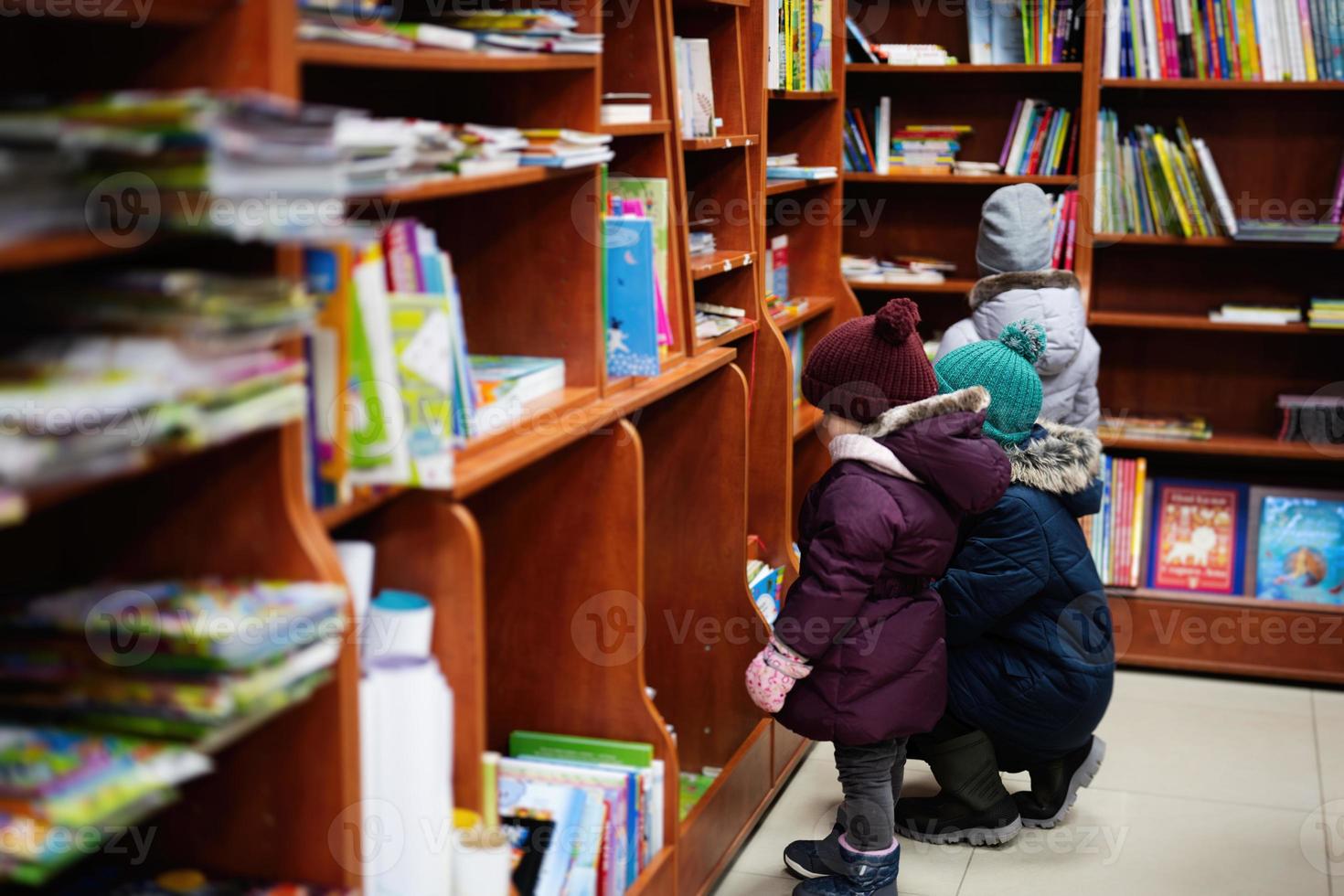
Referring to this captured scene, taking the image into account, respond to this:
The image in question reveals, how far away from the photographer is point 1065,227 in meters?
4.34

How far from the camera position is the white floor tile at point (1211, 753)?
11.6 feet

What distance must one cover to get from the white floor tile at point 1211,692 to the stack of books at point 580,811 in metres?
2.17

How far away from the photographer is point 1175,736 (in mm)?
3887

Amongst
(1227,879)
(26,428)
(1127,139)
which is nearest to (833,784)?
(1227,879)

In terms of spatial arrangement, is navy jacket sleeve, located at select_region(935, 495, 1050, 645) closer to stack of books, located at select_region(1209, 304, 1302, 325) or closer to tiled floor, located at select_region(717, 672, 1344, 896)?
tiled floor, located at select_region(717, 672, 1344, 896)

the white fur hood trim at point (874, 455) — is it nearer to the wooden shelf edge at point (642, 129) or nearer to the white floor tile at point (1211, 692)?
the wooden shelf edge at point (642, 129)

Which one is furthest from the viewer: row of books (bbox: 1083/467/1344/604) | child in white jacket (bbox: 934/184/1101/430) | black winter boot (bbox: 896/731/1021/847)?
row of books (bbox: 1083/467/1344/604)

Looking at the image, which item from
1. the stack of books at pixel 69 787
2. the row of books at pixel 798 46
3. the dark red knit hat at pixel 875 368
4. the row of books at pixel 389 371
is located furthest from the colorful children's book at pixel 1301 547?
the stack of books at pixel 69 787

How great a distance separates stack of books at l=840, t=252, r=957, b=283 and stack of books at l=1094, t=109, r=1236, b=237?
532 mm

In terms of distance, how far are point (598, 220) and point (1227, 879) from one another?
201 cm

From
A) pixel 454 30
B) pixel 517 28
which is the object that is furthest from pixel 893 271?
pixel 454 30

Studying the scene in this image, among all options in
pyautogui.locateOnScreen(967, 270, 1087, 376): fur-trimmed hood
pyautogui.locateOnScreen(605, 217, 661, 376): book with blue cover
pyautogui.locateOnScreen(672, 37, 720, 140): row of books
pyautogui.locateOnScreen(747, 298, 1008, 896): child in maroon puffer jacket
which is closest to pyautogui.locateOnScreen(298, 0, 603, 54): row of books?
pyautogui.locateOnScreen(605, 217, 661, 376): book with blue cover

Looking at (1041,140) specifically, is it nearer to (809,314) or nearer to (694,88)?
(809,314)

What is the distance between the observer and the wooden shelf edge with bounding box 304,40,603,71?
1511 mm
